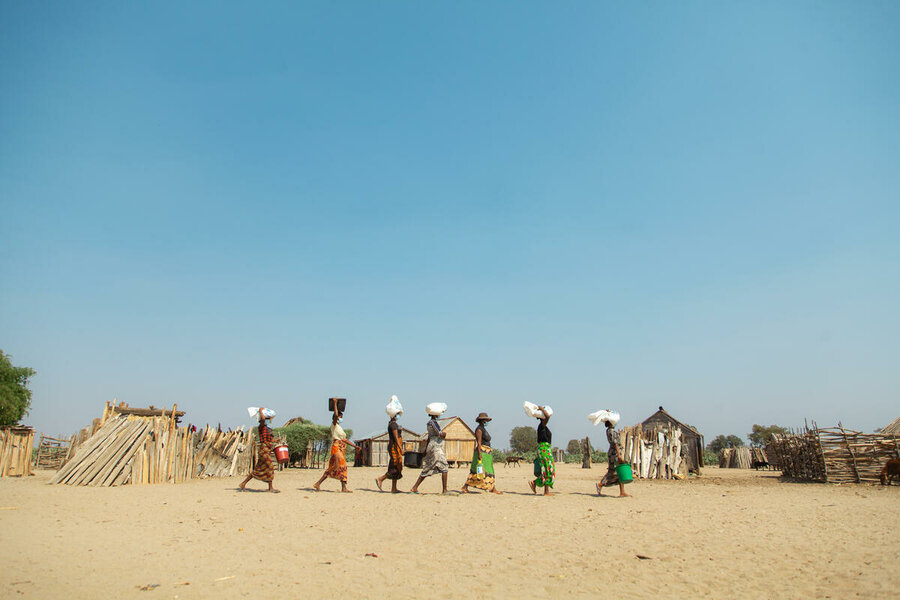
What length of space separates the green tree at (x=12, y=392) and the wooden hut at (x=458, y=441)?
23.7 meters

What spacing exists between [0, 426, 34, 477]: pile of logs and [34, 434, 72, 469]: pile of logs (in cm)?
942

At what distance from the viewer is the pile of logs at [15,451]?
18172mm

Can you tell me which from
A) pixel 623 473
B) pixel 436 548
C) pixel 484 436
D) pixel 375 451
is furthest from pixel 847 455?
pixel 375 451

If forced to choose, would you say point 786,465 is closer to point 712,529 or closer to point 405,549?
point 712,529

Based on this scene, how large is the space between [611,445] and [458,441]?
68.3 feet

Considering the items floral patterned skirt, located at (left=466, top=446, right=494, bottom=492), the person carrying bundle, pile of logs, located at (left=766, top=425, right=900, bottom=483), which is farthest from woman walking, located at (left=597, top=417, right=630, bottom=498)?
pile of logs, located at (left=766, top=425, right=900, bottom=483)

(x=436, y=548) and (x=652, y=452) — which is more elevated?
(x=652, y=452)

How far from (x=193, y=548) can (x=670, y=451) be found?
18996mm

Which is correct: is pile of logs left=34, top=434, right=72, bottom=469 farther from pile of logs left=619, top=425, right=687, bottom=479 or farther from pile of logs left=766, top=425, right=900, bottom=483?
pile of logs left=766, top=425, right=900, bottom=483

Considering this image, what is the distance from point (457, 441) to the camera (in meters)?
32.6

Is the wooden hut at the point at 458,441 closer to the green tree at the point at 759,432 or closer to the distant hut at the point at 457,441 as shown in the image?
the distant hut at the point at 457,441

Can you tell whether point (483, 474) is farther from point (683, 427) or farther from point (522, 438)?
point (522, 438)

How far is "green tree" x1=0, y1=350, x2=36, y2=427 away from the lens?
94.6 feet

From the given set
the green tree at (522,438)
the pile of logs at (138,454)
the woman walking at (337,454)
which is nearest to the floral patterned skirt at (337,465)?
the woman walking at (337,454)
